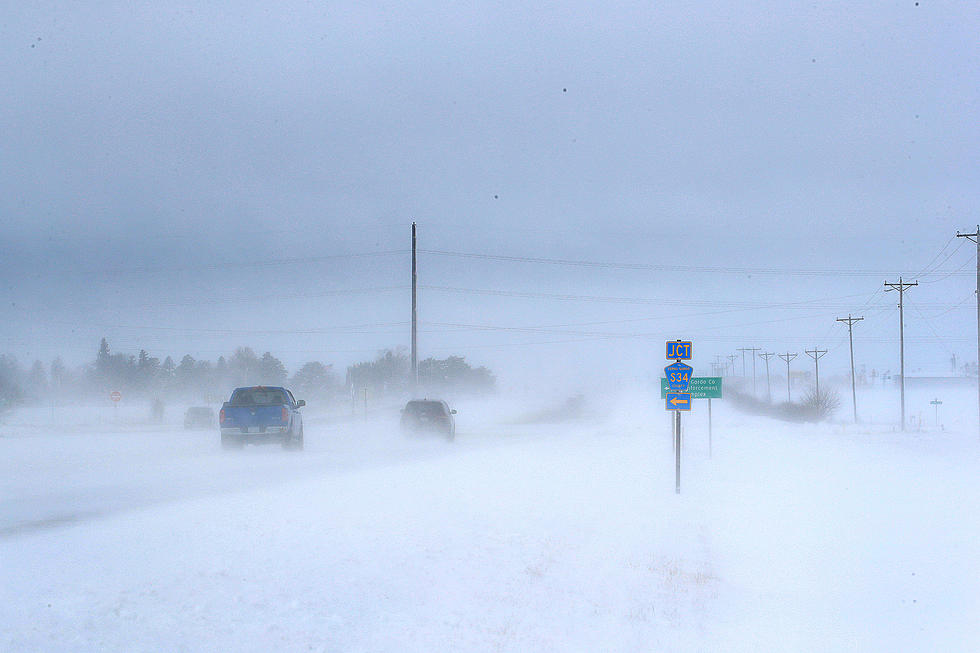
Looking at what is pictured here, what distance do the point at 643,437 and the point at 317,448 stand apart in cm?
2251

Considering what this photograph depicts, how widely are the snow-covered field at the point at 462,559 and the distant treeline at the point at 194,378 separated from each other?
65.0 m

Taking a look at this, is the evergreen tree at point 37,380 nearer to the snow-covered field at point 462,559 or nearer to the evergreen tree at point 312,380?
the evergreen tree at point 312,380

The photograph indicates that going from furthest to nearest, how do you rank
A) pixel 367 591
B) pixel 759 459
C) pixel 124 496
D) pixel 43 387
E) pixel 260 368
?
pixel 43 387 → pixel 260 368 → pixel 759 459 → pixel 124 496 → pixel 367 591

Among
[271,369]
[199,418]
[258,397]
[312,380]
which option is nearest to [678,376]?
[258,397]

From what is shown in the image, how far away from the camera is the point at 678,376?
919 inches

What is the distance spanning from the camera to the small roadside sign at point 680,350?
76.3ft

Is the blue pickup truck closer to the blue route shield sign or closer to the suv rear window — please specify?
the suv rear window

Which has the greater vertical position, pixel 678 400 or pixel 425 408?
pixel 678 400

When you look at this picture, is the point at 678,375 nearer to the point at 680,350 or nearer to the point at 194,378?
the point at 680,350

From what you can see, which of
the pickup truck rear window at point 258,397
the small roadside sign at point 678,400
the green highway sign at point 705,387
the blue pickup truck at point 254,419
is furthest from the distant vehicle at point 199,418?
the small roadside sign at point 678,400

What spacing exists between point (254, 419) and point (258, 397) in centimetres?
118

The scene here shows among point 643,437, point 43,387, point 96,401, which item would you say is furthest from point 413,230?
point 43,387

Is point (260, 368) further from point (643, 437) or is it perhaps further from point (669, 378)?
point (669, 378)

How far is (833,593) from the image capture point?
47.4ft
